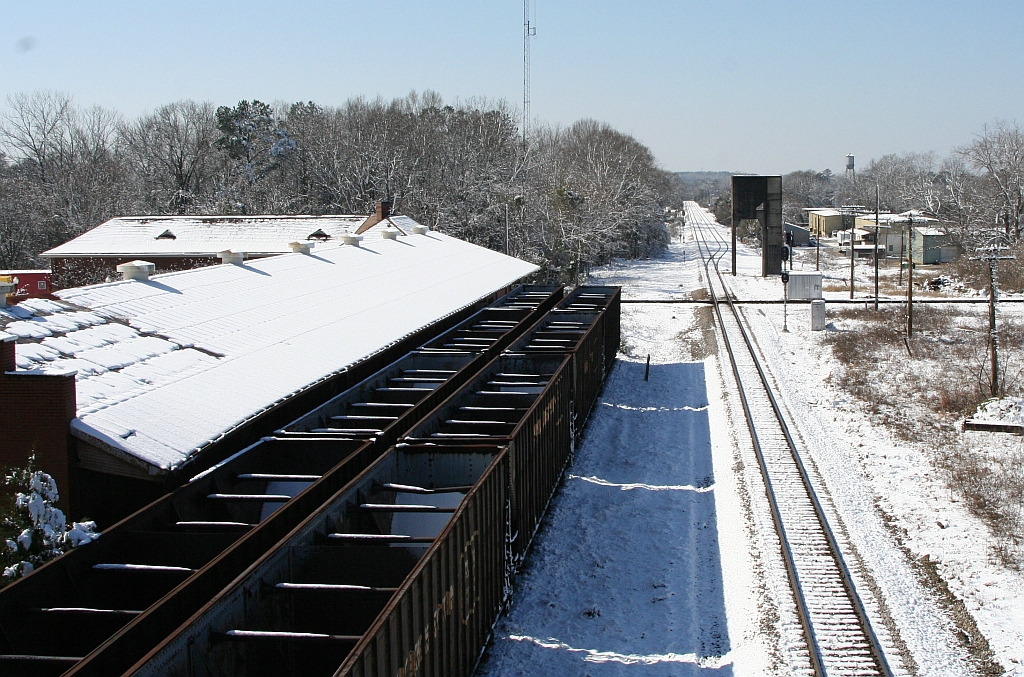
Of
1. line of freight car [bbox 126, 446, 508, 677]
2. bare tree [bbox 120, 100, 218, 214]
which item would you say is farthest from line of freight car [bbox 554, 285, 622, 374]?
bare tree [bbox 120, 100, 218, 214]

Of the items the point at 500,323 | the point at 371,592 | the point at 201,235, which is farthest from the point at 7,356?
the point at 201,235

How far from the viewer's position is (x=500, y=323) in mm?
28016

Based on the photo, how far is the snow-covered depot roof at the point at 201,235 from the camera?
4472cm

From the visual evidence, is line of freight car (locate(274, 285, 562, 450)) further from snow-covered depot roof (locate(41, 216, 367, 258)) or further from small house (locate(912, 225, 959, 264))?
small house (locate(912, 225, 959, 264))

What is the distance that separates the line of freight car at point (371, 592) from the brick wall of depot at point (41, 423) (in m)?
4.21

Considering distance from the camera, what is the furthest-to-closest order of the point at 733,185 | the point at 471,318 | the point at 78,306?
the point at 733,185, the point at 471,318, the point at 78,306

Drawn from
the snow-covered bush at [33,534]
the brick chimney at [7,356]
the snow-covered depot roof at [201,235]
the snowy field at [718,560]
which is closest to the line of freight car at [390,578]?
the snowy field at [718,560]

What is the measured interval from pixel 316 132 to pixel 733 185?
43.1 meters

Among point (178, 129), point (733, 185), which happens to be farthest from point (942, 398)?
point (178, 129)

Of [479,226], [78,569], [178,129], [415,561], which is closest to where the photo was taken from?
[78,569]

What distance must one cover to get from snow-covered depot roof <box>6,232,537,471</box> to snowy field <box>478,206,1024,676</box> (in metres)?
5.40

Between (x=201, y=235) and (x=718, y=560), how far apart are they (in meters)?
38.9

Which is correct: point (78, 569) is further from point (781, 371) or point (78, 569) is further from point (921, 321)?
point (921, 321)

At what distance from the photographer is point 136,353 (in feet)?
51.0
